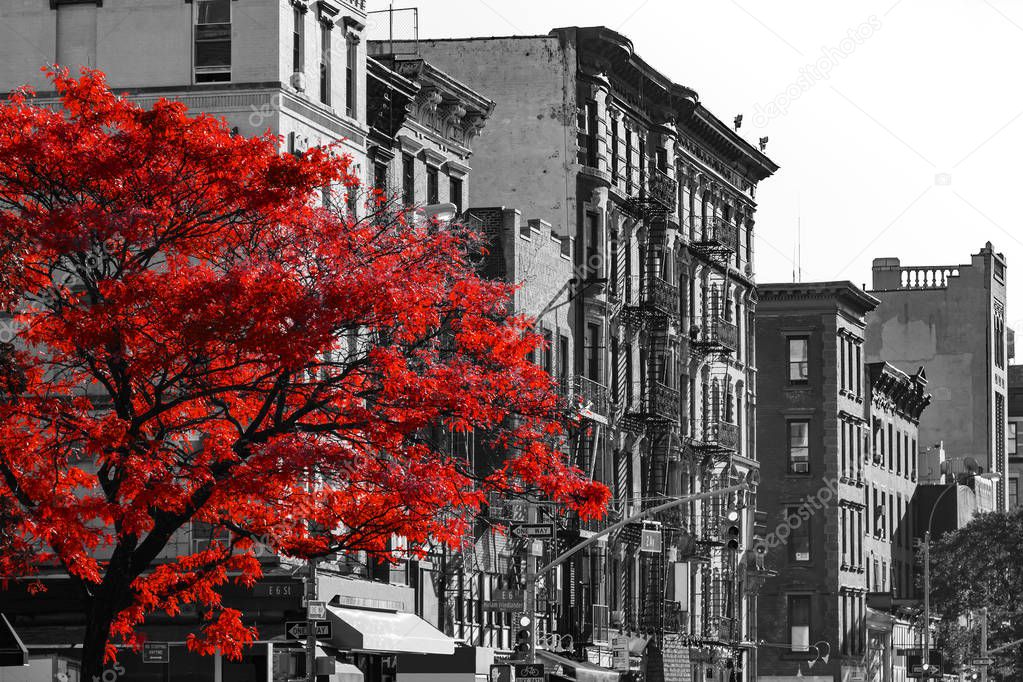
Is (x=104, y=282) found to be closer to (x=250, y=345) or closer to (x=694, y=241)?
(x=250, y=345)

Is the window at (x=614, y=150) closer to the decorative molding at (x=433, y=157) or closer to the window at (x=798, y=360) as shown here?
the decorative molding at (x=433, y=157)

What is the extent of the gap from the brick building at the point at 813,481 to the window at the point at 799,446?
0.05 meters

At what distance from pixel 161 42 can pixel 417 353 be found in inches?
634

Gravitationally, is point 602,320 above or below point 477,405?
above

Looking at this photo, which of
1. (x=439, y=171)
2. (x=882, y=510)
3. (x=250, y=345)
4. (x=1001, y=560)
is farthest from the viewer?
(x=882, y=510)

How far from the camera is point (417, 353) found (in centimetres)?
3244

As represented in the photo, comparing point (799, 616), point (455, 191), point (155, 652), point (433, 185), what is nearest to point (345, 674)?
point (155, 652)

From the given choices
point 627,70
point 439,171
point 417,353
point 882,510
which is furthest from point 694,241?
point 417,353

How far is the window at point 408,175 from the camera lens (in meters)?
53.6

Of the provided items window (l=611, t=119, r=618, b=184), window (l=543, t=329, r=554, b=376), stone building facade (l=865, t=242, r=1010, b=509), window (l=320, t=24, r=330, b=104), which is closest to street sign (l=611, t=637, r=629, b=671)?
Answer: window (l=543, t=329, r=554, b=376)

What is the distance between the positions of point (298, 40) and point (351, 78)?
315 centimetres

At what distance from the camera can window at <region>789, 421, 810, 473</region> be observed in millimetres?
96000

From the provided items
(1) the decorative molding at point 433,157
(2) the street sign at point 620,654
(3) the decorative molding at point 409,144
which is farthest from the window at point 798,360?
(3) the decorative molding at point 409,144

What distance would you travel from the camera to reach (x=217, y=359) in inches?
1256
